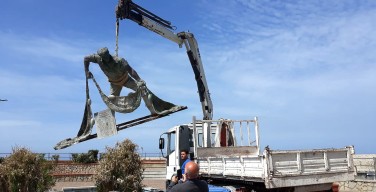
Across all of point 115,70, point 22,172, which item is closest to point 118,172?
point 22,172

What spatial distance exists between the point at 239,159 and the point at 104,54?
5.49m

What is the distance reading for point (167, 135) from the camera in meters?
13.6

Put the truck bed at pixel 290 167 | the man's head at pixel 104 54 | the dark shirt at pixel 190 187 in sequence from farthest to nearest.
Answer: the man's head at pixel 104 54 < the truck bed at pixel 290 167 < the dark shirt at pixel 190 187

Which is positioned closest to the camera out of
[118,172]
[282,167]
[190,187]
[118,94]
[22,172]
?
[190,187]

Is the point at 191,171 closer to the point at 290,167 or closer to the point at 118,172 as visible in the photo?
the point at 290,167

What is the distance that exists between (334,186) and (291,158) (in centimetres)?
181

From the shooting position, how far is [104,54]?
40.2 feet

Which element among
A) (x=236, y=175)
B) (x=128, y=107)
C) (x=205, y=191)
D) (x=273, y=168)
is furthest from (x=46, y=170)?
(x=205, y=191)

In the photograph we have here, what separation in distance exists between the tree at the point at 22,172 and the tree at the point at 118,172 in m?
2.19

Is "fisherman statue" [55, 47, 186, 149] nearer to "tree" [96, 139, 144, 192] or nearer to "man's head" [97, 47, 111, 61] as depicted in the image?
"man's head" [97, 47, 111, 61]

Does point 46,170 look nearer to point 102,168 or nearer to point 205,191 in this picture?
point 102,168

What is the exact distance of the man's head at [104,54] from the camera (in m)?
12.2

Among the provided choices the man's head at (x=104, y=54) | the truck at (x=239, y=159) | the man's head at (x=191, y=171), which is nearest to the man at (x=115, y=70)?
the man's head at (x=104, y=54)

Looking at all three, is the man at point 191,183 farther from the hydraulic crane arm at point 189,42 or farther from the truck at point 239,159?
the hydraulic crane arm at point 189,42
